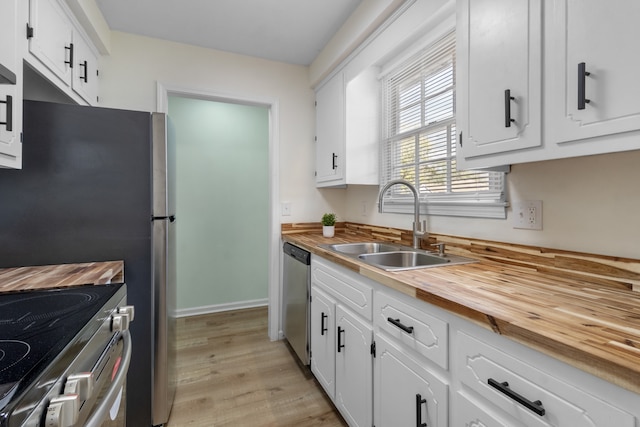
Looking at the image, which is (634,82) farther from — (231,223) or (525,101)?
(231,223)

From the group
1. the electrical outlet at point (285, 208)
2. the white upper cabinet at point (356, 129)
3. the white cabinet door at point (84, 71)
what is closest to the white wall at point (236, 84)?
the electrical outlet at point (285, 208)

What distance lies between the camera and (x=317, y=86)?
272 cm

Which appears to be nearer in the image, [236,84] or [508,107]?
[508,107]

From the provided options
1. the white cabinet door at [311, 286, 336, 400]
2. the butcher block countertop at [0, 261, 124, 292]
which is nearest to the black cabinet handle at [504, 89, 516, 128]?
the white cabinet door at [311, 286, 336, 400]

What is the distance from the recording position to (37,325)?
72 cm

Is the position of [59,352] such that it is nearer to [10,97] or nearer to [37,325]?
[37,325]

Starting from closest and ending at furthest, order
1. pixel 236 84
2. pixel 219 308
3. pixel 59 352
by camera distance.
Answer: pixel 59 352
pixel 236 84
pixel 219 308

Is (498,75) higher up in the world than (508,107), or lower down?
higher up

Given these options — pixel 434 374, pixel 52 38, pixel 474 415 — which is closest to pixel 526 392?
pixel 474 415

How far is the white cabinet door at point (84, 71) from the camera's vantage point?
Answer: 1767 mm

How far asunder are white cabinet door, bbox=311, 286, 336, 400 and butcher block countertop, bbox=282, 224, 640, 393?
405 mm

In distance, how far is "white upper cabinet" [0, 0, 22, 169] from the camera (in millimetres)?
1125

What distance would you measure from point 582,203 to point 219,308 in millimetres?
3188

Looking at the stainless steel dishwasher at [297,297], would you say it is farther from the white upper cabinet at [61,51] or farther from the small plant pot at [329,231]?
the white upper cabinet at [61,51]
